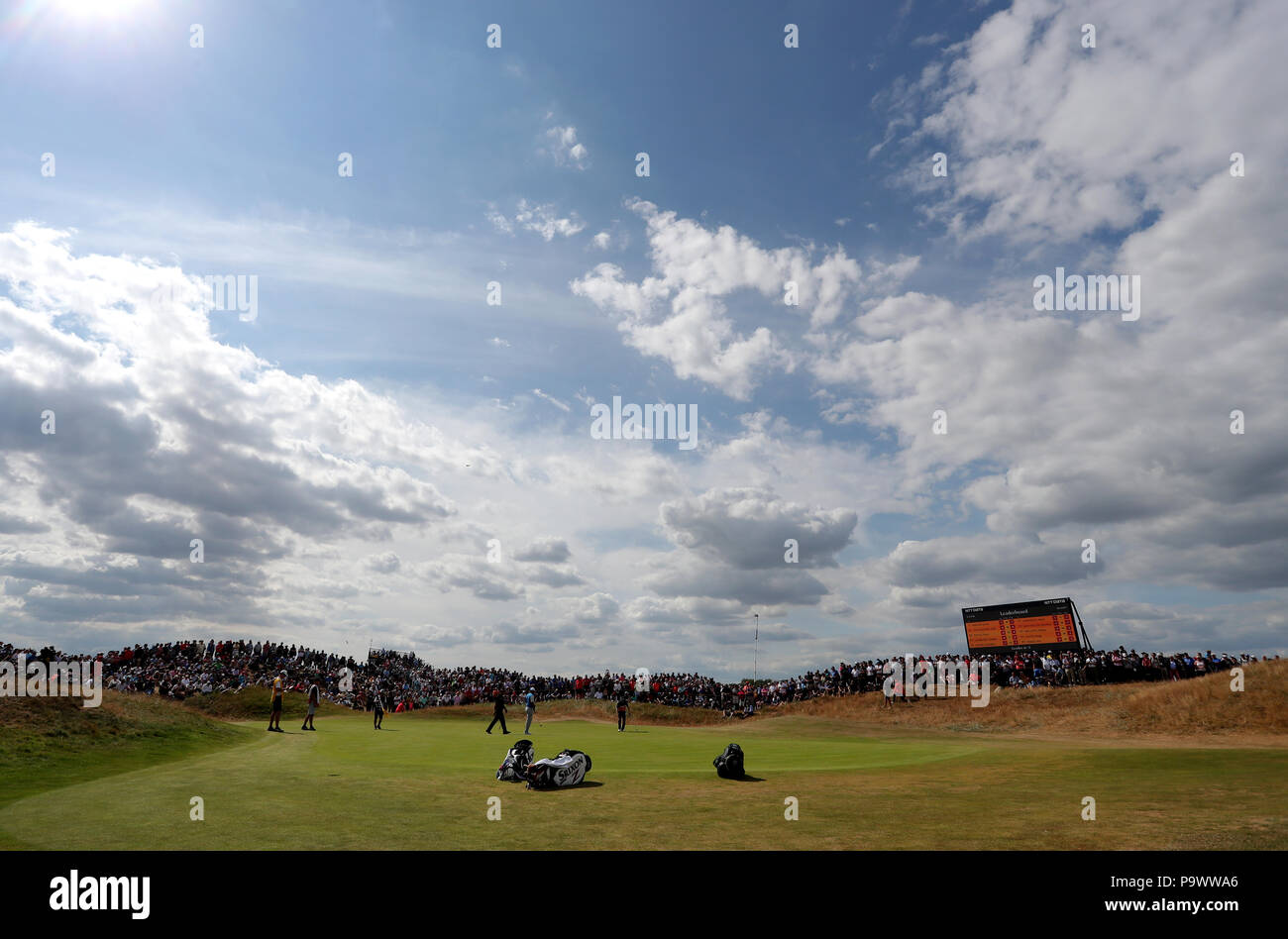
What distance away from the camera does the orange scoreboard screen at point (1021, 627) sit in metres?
52.5

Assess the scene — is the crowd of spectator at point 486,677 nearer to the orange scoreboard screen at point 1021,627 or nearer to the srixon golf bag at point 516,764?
the orange scoreboard screen at point 1021,627

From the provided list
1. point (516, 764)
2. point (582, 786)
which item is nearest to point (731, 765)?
point (582, 786)

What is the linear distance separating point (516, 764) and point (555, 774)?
1.62m

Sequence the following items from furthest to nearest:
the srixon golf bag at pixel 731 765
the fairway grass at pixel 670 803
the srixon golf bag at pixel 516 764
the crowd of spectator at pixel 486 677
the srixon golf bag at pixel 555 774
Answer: the crowd of spectator at pixel 486 677, the srixon golf bag at pixel 731 765, the srixon golf bag at pixel 516 764, the srixon golf bag at pixel 555 774, the fairway grass at pixel 670 803

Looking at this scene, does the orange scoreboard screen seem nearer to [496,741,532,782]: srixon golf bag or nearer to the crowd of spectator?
the crowd of spectator

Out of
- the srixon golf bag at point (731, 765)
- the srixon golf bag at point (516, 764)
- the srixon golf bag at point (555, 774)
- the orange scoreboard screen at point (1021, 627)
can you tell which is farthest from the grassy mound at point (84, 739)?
the orange scoreboard screen at point (1021, 627)

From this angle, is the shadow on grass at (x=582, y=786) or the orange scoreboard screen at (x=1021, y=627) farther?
the orange scoreboard screen at (x=1021, y=627)

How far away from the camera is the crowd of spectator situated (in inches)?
1939

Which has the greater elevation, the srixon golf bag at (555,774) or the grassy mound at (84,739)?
the srixon golf bag at (555,774)

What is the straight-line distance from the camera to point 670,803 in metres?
15.1

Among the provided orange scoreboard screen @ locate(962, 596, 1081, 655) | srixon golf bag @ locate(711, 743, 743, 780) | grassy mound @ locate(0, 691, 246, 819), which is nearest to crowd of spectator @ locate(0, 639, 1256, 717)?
orange scoreboard screen @ locate(962, 596, 1081, 655)

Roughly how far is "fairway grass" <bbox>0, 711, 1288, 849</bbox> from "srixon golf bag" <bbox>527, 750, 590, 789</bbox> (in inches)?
14.2

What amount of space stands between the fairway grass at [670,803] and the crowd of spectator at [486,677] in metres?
28.3

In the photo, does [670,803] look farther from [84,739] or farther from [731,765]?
[84,739]
